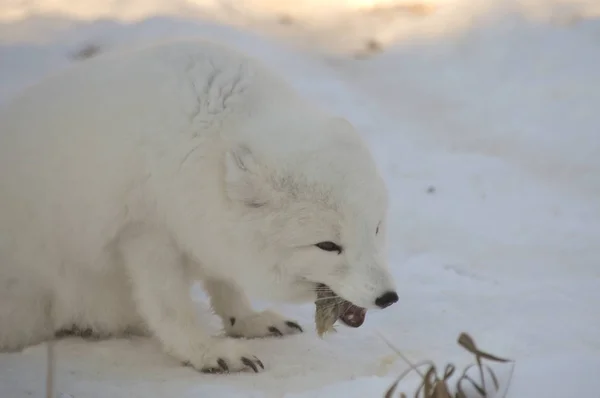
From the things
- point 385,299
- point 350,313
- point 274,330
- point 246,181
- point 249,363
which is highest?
point 246,181

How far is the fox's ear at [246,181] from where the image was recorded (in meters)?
2.56

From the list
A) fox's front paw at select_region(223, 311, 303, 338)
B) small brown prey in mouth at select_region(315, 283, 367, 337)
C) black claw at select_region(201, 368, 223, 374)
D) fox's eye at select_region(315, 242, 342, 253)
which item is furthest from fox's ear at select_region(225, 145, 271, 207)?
fox's front paw at select_region(223, 311, 303, 338)

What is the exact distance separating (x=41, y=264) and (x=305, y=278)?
105 cm

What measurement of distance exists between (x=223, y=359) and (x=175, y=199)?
648 millimetres

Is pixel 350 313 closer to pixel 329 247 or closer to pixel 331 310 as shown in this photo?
pixel 331 310

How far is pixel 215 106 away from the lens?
110 inches

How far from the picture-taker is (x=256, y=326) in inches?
131

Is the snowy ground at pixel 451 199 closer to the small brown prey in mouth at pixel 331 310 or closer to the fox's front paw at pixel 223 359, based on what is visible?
the fox's front paw at pixel 223 359

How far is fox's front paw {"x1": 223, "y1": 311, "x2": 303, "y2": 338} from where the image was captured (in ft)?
10.9

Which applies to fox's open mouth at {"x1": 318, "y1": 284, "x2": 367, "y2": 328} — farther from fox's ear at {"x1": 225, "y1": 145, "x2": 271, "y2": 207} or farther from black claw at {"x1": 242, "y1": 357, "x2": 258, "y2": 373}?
fox's ear at {"x1": 225, "y1": 145, "x2": 271, "y2": 207}

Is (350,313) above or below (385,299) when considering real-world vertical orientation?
below

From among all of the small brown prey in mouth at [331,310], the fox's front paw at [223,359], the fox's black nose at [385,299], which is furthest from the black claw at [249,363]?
the fox's black nose at [385,299]

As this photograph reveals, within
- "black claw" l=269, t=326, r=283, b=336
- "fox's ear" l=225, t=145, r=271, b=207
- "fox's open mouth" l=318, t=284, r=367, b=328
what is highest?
"fox's ear" l=225, t=145, r=271, b=207

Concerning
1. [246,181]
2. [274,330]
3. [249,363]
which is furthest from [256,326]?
[246,181]
